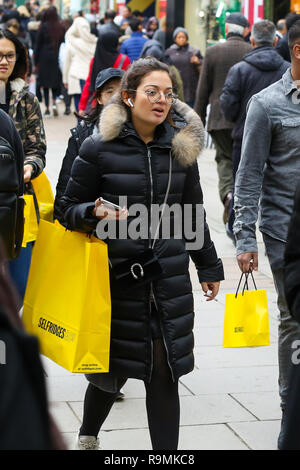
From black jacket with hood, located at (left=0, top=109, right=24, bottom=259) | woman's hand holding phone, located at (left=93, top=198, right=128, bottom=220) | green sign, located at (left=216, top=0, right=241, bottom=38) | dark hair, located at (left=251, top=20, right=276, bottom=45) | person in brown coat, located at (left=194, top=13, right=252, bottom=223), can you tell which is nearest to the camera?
woman's hand holding phone, located at (left=93, top=198, right=128, bottom=220)

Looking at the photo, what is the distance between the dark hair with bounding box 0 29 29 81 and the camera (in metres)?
5.44

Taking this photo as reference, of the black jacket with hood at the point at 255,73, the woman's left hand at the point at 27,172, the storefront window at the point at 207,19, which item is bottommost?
the storefront window at the point at 207,19

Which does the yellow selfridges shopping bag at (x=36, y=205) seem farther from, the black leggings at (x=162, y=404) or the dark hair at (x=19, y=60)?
the black leggings at (x=162, y=404)

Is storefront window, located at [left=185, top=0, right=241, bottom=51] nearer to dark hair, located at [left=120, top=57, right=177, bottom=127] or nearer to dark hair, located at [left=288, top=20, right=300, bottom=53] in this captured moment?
dark hair, located at [left=288, top=20, right=300, bottom=53]

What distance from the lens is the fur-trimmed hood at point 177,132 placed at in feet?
12.5

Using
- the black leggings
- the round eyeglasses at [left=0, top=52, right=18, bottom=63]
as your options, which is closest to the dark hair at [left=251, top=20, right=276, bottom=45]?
the round eyeglasses at [left=0, top=52, right=18, bottom=63]

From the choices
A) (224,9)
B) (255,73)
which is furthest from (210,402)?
(224,9)

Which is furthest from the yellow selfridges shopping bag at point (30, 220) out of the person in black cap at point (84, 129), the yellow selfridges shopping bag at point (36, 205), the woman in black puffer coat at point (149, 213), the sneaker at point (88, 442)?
the sneaker at point (88, 442)

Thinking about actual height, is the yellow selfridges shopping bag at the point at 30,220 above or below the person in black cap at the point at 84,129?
below

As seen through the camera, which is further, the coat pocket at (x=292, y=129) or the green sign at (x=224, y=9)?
the green sign at (x=224, y=9)

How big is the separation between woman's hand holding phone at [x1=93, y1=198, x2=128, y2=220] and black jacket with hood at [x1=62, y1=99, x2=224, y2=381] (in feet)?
0.24

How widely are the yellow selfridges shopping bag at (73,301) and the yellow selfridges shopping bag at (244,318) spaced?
0.71 metres

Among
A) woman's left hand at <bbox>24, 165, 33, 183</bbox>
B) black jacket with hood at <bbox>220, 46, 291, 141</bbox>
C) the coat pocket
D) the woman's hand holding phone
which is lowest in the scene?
black jacket with hood at <bbox>220, 46, 291, 141</bbox>

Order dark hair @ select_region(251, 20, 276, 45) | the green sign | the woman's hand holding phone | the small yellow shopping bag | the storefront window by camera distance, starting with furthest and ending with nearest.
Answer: the storefront window → the green sign → dark hair @ select_region(251, 20, 276, 45) → the small yellow shopping bag → the woman's hand holding phone
